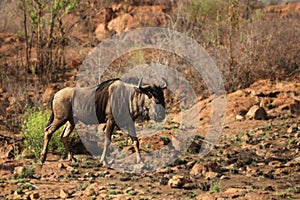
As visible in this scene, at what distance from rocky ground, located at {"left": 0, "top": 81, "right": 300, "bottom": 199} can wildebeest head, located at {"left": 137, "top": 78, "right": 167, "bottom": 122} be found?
2.85 feet

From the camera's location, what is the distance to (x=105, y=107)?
8.99m

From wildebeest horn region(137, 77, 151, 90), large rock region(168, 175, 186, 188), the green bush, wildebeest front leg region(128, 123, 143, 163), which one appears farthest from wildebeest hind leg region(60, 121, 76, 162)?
large rock region(168, 175, 186, 188)

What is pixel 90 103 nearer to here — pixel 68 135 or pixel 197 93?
pixel 68 135

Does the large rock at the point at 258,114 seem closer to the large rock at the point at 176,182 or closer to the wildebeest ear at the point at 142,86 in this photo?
A: the wildebeest ear at the point at 142,86

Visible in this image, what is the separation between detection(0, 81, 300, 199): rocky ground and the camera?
23.3 feet

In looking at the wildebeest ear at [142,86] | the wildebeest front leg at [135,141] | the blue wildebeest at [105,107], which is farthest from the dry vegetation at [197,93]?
the wildebeest ear at [142,86]

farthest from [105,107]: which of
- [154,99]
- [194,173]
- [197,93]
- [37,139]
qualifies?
[197,93]

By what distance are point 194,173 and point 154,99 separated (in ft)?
4.26

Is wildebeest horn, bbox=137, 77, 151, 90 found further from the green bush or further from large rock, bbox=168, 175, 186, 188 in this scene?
the green bush

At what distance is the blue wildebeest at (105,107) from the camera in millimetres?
8805

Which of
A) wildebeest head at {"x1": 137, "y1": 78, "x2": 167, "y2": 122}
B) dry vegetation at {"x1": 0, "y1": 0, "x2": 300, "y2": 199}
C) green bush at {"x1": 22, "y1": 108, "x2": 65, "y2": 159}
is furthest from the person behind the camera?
green bush at {"x1": 22, "y1": 108, "x2": 65, "y2": 159}

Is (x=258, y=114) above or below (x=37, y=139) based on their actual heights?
above

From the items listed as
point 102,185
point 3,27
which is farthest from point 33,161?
point 3,27

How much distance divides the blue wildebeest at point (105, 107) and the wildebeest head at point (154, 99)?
0.04 meters
